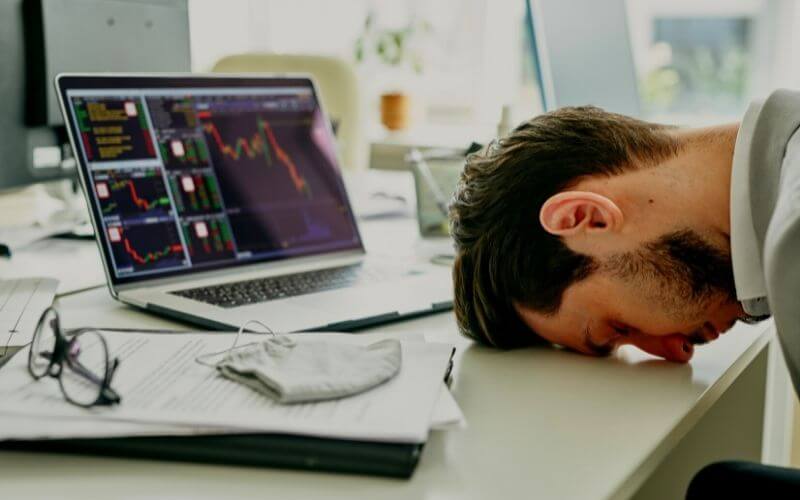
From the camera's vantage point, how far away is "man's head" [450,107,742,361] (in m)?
0.88

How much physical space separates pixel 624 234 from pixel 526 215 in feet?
0.34

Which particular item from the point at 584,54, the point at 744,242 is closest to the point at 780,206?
the point at 744,242

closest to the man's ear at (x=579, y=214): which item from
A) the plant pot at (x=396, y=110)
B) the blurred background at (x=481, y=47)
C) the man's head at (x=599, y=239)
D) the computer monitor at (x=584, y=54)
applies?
the man's head at (x=599, y=239)

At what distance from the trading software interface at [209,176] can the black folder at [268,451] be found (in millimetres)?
507

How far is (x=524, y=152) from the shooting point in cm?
95

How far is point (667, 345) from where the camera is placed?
90 centimetres

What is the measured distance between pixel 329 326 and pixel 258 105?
0.52m

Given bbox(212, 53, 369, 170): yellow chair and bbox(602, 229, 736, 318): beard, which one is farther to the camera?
bbox(212, 53, 369, 170): yellow chair

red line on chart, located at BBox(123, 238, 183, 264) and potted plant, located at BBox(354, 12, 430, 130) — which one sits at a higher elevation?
potted plant, located at BBox(354, 12, 430, 130)

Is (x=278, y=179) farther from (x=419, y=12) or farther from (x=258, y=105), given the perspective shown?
(x=419, y=12)

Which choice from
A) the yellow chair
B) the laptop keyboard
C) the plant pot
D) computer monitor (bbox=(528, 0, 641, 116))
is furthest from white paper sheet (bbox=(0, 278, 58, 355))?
the plant pot

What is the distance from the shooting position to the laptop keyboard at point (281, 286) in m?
1.10

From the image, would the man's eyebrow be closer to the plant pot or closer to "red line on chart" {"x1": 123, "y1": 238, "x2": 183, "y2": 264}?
"red line on chart" {"x1": 123, "y1": 238, "x2": 183, "y2": 264}

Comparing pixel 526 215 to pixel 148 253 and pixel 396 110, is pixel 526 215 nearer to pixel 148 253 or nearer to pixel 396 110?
pixel 148 253
